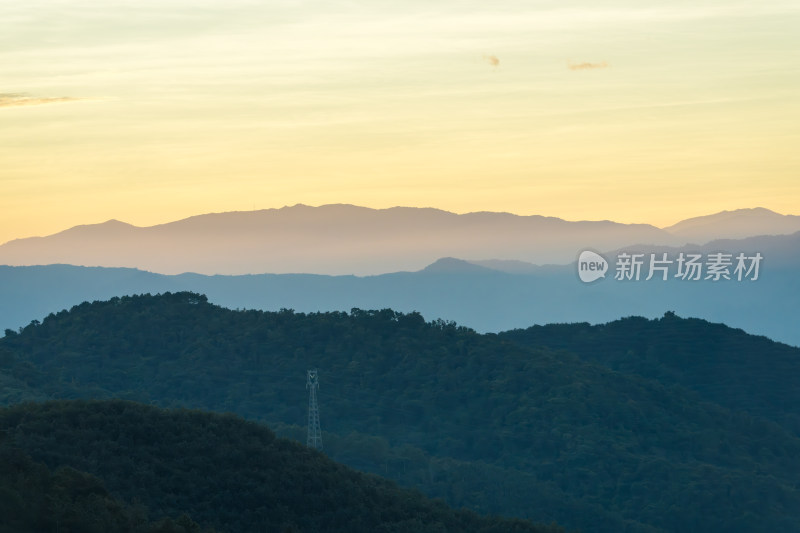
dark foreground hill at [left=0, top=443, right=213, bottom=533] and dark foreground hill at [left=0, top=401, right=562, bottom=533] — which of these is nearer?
dark foreground hill at [left=0, top=443, right=213, bottom=533]

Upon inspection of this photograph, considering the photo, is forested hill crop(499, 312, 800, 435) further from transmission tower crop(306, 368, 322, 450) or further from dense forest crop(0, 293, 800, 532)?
transmission tower crop(306, 368, 322, 450)

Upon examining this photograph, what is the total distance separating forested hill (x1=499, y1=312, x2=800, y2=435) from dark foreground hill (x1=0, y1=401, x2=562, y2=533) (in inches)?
3603

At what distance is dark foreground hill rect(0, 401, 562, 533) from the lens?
70.2 m

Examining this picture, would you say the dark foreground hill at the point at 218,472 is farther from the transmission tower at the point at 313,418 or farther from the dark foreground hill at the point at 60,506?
the transmission tower at the point at 313,418

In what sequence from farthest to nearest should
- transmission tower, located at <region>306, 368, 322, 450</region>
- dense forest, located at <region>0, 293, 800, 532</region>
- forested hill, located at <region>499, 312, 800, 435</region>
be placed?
forested hill, located at <region>499, 312, 800, 435</region> → dense forest, located at <region>0, 293, 800, 532</region> → transmission tower, located at <region>306, 368, 322, 450</region>

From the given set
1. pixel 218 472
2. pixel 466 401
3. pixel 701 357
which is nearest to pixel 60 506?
pixel 218 472

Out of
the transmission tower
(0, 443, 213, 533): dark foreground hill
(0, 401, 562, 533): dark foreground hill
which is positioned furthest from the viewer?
the transmission tower

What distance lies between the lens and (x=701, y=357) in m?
178

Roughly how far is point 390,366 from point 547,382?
18917 millimetres

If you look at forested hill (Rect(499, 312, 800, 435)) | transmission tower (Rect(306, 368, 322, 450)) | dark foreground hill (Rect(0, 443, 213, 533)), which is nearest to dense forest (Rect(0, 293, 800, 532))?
forested hill (Rect(499, 312, 800, 435))

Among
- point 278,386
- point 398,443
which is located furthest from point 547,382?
point 278,386

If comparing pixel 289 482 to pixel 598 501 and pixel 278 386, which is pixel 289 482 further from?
pixel 278 386

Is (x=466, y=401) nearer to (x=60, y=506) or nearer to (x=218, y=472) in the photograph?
(x=218, y=472)

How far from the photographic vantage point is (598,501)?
123m
